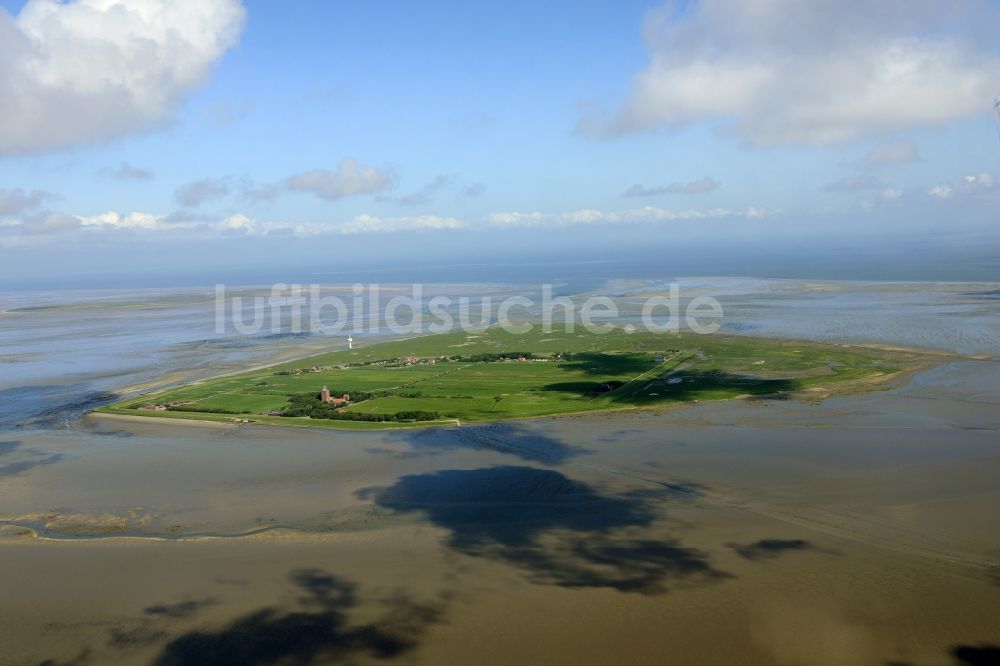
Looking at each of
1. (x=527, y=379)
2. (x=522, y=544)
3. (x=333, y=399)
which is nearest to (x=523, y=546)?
(x=522, y=544)

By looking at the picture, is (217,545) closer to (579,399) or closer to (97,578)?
(97,578)

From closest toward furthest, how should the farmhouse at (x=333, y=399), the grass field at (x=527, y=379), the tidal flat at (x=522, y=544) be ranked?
1. the tidal flat at (x=522, y=544)
2. the grass field at (x=527, y=379)
3. the farmhouse at (x=333, y=399)

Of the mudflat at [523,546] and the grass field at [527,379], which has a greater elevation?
the grass field at [527,379]

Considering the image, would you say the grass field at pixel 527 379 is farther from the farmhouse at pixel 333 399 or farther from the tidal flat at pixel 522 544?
the tidal flat at pixel 522 544

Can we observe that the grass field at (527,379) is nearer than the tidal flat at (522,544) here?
No

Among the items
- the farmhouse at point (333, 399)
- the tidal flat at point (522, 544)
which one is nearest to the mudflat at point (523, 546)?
the tidal flat at point (522, 544)

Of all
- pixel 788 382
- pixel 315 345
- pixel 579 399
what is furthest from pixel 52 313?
pixel 788 382

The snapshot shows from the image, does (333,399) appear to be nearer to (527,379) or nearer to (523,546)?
(527,379)
